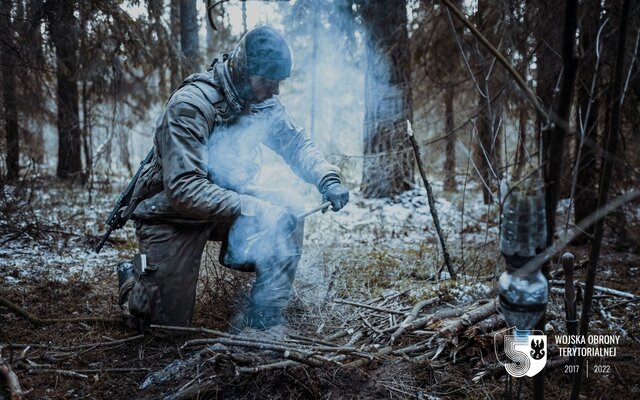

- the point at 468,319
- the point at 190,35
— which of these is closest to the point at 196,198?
the point at 468,319

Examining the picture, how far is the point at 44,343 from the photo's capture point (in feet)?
8.89

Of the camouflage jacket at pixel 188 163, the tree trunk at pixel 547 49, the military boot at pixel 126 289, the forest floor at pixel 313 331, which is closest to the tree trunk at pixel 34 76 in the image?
the forest floor at pixel 313 331

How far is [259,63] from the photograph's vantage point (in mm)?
2863

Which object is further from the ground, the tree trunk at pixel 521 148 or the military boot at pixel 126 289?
the tree trunk at pixel 521 148

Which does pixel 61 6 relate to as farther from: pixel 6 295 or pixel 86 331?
pixel 86 331

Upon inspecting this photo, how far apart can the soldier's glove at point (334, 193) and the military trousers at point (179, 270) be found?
0.97 ft

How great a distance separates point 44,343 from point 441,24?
654 centimetres

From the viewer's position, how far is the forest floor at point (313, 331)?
218 cm

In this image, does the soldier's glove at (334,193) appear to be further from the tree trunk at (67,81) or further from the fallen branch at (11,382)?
the tree trunk at (67,81)

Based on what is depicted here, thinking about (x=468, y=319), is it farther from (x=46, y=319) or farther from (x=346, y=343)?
(x=46, y=319)

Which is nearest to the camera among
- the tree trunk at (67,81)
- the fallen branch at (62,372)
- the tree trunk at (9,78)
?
the fallen branch at (62,372)

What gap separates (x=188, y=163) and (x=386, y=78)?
5476mm

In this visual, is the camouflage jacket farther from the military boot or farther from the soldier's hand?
the soldier's hand

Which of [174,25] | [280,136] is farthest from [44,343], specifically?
[174,25]
